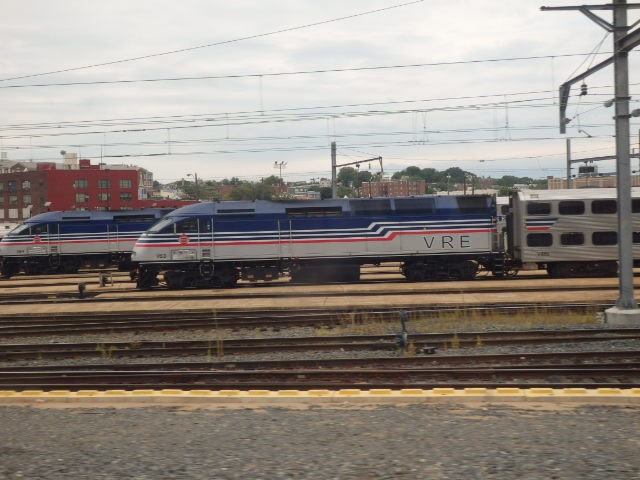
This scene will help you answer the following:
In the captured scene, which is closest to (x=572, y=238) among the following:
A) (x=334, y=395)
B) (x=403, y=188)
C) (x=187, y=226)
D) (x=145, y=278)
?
(x=187, y=226)

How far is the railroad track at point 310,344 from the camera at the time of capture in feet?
42.5

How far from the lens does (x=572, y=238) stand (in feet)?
76.9

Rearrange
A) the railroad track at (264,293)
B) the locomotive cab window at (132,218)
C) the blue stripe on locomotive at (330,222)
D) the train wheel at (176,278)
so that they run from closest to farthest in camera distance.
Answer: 1. the railroad track at (264,293)
2. the blue stripe on locomotive at (330,222)
3. the train wheel at (176,278)
4. the locomotive cab window at (132,218)

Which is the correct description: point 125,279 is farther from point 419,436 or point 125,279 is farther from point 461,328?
point 419,436

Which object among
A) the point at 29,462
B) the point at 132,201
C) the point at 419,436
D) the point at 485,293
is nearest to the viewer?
the point at 29,462

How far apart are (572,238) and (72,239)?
24255 millimetres

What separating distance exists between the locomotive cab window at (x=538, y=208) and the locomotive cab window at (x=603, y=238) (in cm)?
193

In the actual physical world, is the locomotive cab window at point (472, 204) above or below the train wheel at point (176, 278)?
above

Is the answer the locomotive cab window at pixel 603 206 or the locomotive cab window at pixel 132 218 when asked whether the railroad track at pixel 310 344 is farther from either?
the locomotive cab window at pixel 132 218

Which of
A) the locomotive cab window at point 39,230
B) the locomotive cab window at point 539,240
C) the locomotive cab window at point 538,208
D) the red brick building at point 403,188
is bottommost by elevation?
the locomotive cab window at point 539,240

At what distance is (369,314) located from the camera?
16047 millimetres

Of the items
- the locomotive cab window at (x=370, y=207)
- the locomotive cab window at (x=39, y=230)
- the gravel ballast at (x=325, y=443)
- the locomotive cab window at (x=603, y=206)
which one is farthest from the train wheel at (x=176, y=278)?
the locomotive cab window at (x=603, y=206)

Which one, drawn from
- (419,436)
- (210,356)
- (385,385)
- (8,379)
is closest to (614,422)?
(419,436)

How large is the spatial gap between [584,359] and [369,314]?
5.85m
